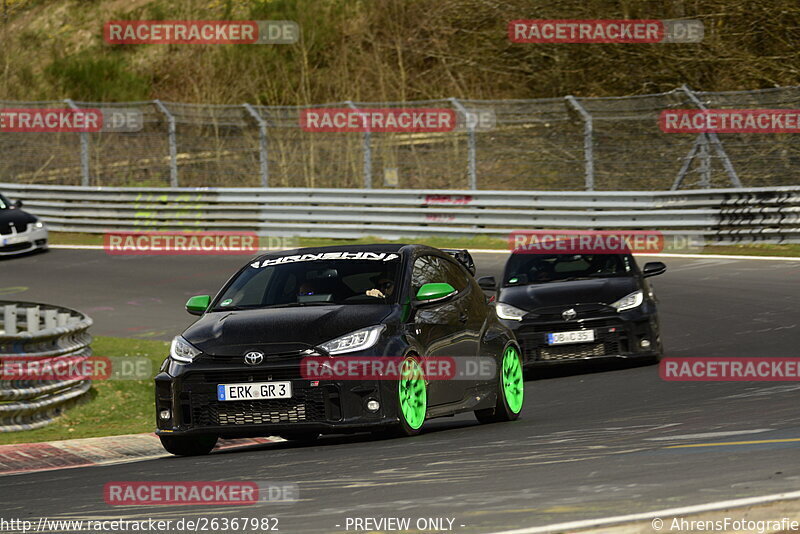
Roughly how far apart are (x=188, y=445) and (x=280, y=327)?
45.1 inches

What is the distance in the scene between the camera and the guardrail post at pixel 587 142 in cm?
2692

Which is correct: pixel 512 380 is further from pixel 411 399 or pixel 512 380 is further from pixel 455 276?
pixel 411 399

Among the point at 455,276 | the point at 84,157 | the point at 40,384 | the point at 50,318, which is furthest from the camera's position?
the point at 84,157

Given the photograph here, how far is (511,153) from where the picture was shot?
32031 mm

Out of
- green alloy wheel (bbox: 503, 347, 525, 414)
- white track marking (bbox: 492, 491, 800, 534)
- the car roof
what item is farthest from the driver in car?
white track marking (bbox: 492, 491, 800, 534)

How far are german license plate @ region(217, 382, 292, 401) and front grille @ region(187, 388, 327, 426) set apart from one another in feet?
0.11

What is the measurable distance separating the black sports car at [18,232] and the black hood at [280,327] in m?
18.7

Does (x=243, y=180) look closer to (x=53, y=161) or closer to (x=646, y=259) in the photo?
(x=53, y=161)

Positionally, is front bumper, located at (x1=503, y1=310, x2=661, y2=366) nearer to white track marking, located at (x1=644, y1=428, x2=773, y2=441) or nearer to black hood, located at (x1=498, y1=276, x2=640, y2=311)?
black hood, located at (x1=498, y1=276, x2=640, y2=311)

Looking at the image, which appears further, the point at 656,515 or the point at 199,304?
the point at 199,304

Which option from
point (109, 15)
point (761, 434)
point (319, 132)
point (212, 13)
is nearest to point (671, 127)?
point (319, 132)

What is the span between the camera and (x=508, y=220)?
2769 centimetres

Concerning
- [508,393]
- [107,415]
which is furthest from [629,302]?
[107,415]

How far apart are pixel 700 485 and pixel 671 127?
22138 mm
